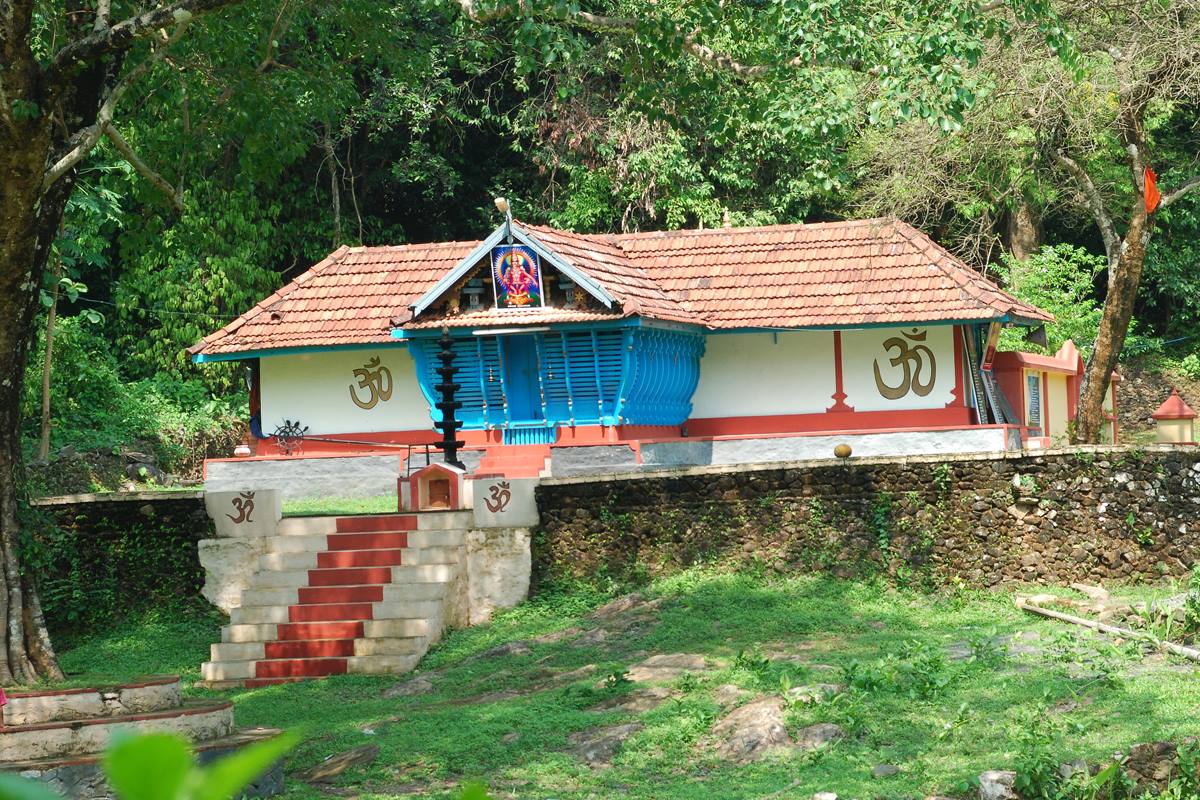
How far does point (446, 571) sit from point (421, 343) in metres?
6.31

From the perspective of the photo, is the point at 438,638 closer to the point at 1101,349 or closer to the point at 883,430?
the point at 883,430

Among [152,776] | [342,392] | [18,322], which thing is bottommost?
[152,776]

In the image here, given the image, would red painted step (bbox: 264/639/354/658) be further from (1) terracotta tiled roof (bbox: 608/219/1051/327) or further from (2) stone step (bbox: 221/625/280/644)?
(1) terracotta tiled roof (bbox: 608/219/1051/327)

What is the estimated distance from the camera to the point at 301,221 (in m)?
30.2

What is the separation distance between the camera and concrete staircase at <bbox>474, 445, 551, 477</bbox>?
718 inches

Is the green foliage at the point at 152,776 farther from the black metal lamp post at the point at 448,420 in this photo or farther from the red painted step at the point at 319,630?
the black metal lamp post at the point at 448,420

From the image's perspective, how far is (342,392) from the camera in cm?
2080

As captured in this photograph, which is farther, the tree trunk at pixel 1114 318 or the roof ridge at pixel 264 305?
the roof ridge at pixel 264 305

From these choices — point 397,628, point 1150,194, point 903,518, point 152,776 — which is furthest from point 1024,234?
point 152,776

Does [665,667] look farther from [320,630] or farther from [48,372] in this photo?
[48,372]

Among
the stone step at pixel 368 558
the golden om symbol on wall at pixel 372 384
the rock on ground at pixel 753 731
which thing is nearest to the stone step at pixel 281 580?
the stone step at pixel 368 558

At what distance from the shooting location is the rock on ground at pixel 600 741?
30.2ft

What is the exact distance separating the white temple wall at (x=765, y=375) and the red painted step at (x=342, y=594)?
7732 millimetres

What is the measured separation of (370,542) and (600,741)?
17.7 ft
